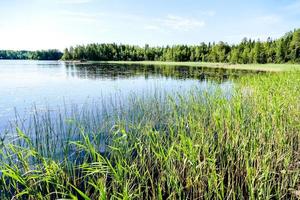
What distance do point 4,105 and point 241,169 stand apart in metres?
11.6

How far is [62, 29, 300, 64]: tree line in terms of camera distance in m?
57.6

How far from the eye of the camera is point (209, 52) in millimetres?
84812

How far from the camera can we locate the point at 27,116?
31.1 feet

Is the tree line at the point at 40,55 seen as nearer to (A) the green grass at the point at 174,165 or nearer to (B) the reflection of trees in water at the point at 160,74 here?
(B) the reflection of trees in water at the point at 160,74

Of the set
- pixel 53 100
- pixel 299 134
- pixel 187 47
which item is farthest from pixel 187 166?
pixel 187 47

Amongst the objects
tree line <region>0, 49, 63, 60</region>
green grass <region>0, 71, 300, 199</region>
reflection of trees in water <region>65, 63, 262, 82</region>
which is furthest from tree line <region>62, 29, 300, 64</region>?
green grass <region>0, 71, 300, 199</region>

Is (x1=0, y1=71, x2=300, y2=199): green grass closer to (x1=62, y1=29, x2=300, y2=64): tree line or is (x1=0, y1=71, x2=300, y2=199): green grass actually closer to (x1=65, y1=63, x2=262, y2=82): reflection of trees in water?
(x1=65, y1=63, x2=262, y2=82): reflection of trees in water

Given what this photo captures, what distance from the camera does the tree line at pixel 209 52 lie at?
57.6 meters

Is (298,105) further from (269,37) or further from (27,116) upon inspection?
(269,37)

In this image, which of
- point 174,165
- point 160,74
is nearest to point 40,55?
point 160,74

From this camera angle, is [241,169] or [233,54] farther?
[233,54]

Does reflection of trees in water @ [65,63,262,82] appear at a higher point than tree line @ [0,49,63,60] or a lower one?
lower

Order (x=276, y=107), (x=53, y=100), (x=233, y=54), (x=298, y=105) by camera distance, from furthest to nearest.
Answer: (x=233, y=54)
(x=53, y=100)
(x=298, y=105)
(x=276, y=107)

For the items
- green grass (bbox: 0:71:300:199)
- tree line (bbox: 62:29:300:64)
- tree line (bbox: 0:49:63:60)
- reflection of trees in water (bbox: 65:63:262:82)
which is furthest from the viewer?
tree line (bbox: 0:49:63:60)
